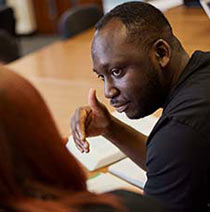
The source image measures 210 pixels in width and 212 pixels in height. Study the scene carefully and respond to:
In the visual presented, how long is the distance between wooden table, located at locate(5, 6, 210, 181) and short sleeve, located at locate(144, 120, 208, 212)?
29.1 inches

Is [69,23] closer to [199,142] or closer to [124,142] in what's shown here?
[124,142]

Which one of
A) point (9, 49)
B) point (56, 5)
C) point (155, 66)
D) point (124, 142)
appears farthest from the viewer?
point (56, 5)

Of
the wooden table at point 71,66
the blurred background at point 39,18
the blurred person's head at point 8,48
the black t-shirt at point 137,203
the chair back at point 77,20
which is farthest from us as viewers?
the blurred background at point 39,18

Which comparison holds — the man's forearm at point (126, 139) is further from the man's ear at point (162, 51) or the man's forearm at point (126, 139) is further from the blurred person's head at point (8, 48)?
the blurred person's head at point (8, 48)

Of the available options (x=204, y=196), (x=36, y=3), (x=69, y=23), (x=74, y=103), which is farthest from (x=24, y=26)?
(x=204, y=196)

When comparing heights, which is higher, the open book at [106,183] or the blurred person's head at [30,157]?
the blurred person's head at [30,157]

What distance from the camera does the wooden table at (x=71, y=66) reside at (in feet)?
7.20

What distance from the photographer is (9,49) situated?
3.02m

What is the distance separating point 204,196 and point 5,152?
2.01 feet

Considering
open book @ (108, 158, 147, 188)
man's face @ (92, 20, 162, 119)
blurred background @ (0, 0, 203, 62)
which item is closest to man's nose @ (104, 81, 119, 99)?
man's face @ (92, 20, 162, 119)

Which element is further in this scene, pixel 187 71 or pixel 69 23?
pixel 69 23

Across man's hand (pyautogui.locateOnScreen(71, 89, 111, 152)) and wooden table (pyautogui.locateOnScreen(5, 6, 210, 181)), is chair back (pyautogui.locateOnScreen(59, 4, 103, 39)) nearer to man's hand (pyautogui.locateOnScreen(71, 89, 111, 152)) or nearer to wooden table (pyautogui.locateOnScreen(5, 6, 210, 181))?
wooden table (pyautogui.locateOnScreen(5, 6, 210, 181))

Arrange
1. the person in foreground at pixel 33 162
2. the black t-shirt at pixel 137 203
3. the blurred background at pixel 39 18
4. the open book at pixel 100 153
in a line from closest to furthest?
the person in foreground at pixel 33 162 → the black t-shirt at pixel 137 203 → the open book at pixel 100 153 → the blurred background at pixel 39 18

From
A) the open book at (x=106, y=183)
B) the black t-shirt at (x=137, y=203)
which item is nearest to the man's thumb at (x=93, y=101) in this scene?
the open book at (x=106, y=183)
